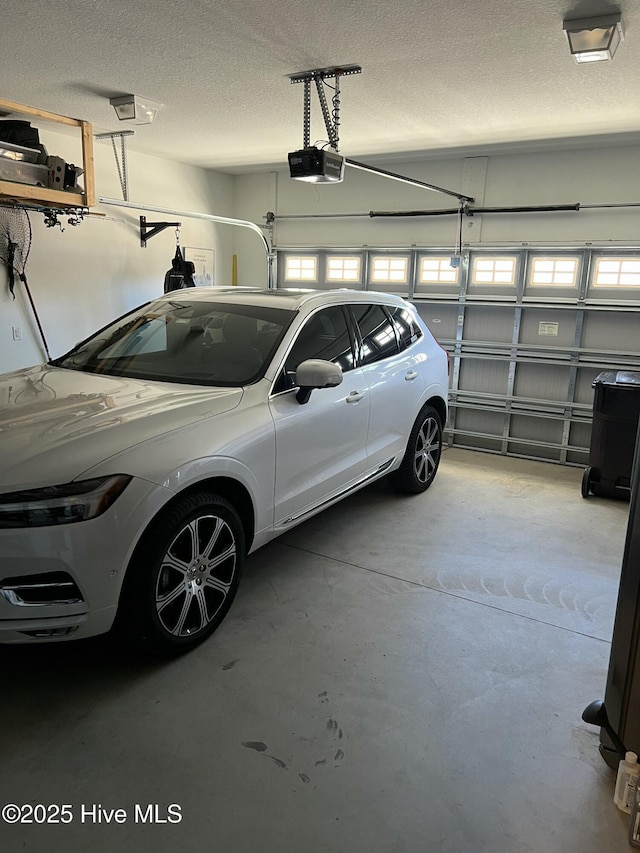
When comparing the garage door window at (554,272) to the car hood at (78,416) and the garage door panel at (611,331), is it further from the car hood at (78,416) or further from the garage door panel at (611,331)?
the car hood at (78,416)

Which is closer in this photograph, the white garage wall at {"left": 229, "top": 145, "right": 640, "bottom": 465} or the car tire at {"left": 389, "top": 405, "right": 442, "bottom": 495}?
the car tire at {"left": 389, "top": 405, "right": 442, "bottom": 495}

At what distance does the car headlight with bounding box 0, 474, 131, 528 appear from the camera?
2068 mm

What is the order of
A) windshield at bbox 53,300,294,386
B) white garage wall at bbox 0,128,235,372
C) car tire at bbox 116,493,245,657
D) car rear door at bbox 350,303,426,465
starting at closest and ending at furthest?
car tire at bbox 116,493,245,657
windshield at bbox 53,300,294,386
car rear door at bbox 350,303,426,465
white garage wall at bbox 0,128,235,372

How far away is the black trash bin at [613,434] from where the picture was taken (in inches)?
187

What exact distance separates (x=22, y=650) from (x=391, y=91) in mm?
4078

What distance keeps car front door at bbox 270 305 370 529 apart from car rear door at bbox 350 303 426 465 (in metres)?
0.13

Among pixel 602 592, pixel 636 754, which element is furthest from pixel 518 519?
pixel 636 754

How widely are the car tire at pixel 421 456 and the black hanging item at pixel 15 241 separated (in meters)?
3.64

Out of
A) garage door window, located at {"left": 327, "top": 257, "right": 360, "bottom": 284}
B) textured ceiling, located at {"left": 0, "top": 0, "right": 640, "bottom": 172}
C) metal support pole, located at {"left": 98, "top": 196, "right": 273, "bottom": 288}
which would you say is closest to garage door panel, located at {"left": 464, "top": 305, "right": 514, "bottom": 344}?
garage door window, located at {"left": 327, "top": 257, "right": 360, "bottom": 284}

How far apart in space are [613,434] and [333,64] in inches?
134

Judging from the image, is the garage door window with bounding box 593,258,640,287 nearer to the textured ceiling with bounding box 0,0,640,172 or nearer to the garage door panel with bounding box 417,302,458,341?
the textured ceiling with bounding box 0,0,640,172

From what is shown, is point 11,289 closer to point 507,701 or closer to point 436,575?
point 436,575

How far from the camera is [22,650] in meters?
2.62

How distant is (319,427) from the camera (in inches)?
129
